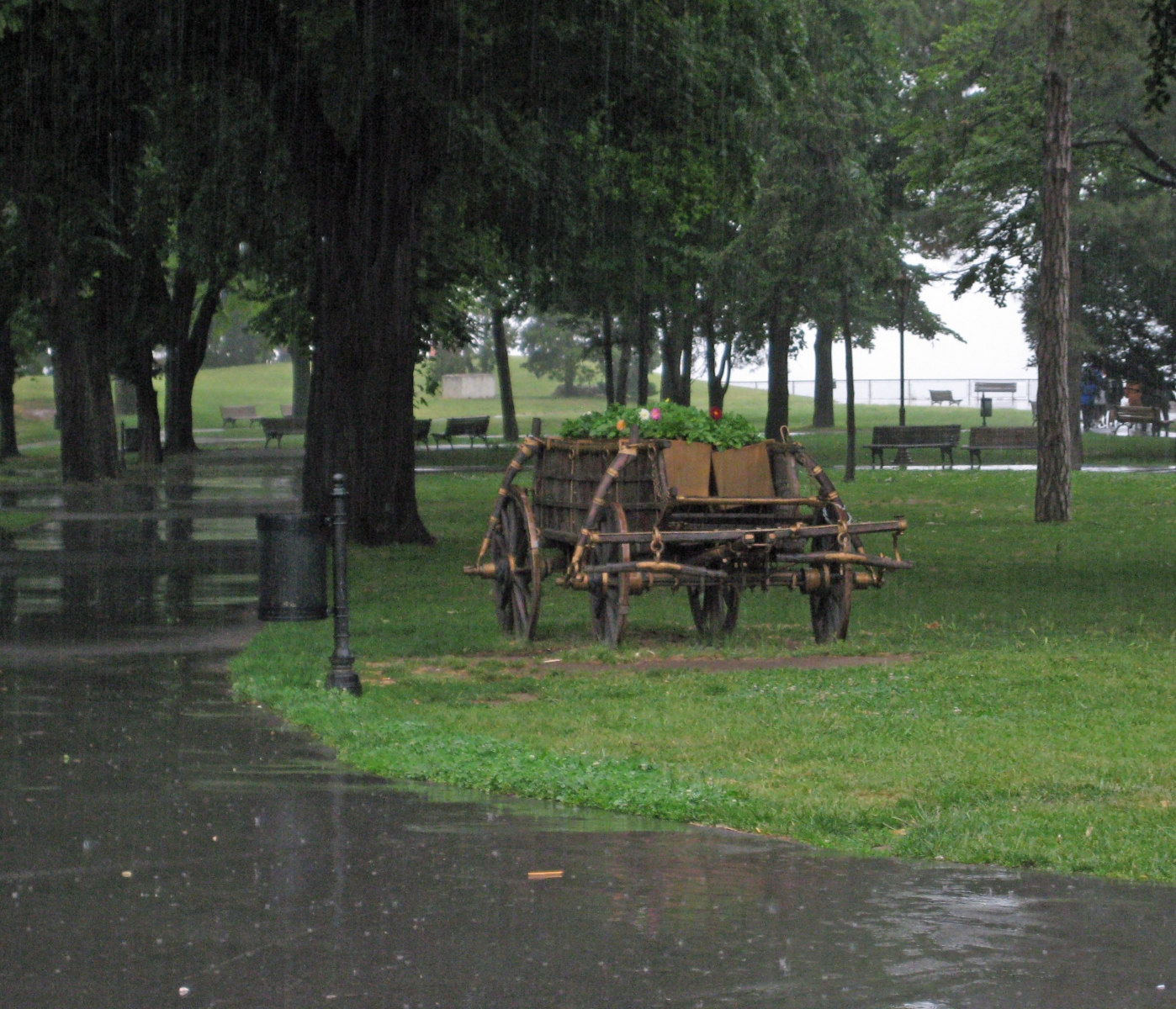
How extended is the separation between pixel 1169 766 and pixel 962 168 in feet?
106

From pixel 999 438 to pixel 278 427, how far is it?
26561mm

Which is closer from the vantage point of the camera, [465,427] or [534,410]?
[465,427]

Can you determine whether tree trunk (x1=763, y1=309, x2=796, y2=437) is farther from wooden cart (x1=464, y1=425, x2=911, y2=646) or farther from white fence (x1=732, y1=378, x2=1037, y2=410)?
white fence (x1=732, y1=378, x2=1037, y2=410)

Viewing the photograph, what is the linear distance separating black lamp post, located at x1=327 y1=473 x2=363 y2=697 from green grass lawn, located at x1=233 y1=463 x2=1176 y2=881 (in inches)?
5.8

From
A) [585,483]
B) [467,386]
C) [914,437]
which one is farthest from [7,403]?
[467,386]

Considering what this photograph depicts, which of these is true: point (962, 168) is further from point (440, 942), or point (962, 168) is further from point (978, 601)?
point (440, 942)

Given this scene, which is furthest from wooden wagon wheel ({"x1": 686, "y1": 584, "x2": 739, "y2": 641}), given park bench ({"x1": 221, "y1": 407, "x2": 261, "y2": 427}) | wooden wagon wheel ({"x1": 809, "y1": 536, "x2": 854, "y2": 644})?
park bench ({"x1": 221, "y1": 407, "x2": 261, "y2": 427})

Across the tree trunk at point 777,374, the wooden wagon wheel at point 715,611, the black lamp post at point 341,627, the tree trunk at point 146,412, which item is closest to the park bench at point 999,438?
the tree trunk at point 777,374

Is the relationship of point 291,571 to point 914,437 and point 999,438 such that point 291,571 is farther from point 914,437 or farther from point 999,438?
point 999,438

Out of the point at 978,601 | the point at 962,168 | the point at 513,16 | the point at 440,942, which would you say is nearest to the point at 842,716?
the point at 440,942

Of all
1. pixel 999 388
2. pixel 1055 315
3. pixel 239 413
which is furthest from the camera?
pixel 999 388

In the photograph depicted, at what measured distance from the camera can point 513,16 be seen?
1953cm

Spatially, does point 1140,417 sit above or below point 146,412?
below

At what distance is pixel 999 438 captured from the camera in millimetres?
41375
